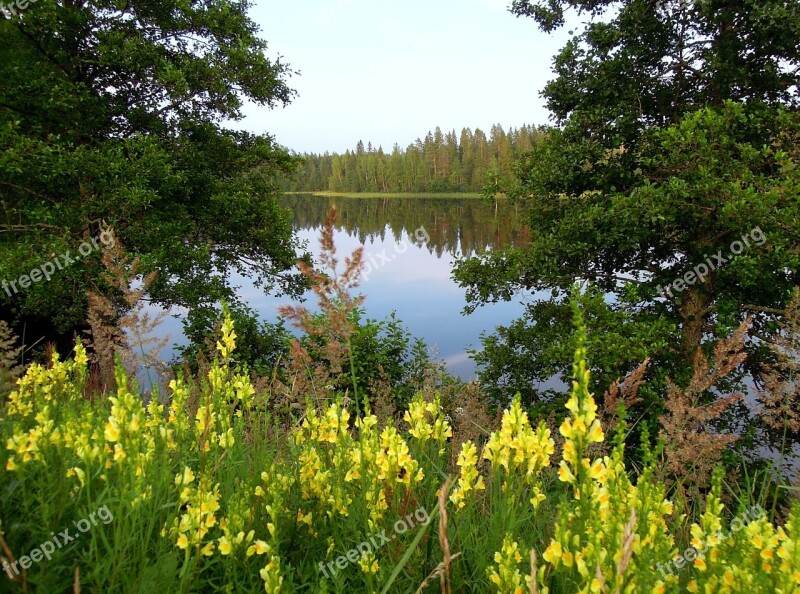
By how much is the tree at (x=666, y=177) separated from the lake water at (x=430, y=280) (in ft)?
4.72

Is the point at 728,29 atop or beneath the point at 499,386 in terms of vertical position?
atop

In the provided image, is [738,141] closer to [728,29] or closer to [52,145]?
[728,29]

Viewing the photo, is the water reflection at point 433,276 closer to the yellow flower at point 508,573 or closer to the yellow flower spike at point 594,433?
the yellow flower spike at point 594,433

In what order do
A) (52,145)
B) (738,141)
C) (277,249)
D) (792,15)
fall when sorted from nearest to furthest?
1. (792,15)
2. (738,141)
3. (52,145)
4. (277,249)

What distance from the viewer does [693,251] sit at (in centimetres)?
809

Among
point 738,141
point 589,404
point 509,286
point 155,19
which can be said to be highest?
point 155,19

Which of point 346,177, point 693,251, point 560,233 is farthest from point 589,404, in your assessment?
point 346,177

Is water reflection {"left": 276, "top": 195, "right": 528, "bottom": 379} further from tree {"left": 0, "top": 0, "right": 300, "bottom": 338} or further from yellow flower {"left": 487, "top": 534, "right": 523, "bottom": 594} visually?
tree {"left": 0, "top": 0, "right": 300, "bottom": 338}

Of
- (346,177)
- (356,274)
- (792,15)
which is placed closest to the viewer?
(356,274)

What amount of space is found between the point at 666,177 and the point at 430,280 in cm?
2648

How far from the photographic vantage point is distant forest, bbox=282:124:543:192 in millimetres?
104188

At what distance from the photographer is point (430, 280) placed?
34.4 metres

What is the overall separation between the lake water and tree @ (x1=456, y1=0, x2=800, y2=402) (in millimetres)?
1438

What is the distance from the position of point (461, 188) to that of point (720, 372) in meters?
112
